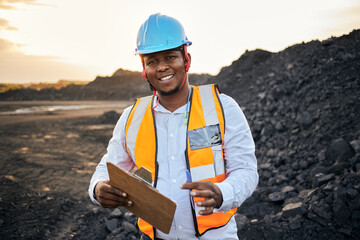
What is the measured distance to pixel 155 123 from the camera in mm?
2273

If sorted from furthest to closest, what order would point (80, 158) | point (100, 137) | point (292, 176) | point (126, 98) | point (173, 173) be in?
1. point (126, 98)
2. point (100, 137)
3. point (80, 158)
4. point (292, 176)
5. point (173, 173)

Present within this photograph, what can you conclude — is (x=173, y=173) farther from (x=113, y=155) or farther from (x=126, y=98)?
(x=126, y=98)

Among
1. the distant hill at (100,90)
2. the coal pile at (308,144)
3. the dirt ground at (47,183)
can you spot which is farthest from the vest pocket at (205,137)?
the distant hill at (100,90)

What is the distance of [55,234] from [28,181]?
2292mm

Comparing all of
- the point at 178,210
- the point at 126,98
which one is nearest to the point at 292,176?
the point at 178,210

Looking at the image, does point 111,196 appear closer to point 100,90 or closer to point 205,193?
point 205,193

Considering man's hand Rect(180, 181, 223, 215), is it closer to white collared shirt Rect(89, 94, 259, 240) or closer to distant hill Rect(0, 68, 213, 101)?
white collared shirt Rect(89, 94, 259, 240)

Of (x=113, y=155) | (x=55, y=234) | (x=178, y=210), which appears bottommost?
(x=55, y=234)

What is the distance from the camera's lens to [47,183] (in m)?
6.68

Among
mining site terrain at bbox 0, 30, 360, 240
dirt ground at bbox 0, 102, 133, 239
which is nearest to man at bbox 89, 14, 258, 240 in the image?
mining site terrain at bbox 0, 30, 360, 240

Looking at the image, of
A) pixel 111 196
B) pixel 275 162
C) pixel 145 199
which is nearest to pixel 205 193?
pixel 145 199

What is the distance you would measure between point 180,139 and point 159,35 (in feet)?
2.87

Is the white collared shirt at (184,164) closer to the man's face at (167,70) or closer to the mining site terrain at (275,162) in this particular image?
the man's face at (167,70)

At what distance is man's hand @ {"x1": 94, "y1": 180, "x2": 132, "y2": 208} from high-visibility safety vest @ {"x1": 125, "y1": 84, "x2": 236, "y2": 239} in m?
0.40
